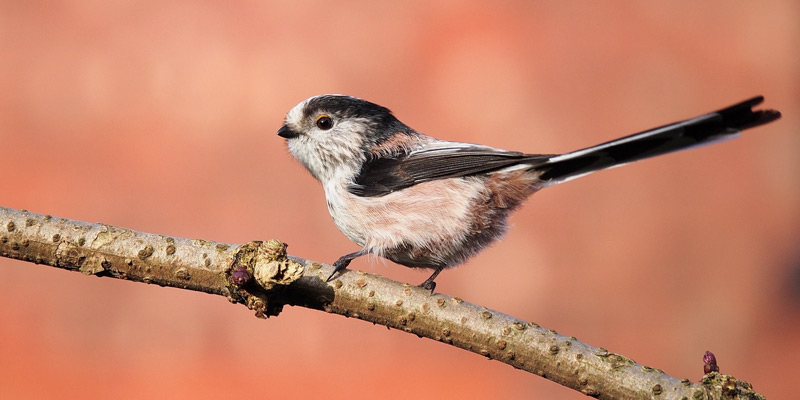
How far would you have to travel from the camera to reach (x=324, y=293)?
71.2 inches

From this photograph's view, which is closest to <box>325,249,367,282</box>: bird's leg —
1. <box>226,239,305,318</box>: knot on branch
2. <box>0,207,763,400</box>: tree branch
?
<box>0,207,763,400</box>: tree branch

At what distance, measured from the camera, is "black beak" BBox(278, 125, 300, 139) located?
9.12ft

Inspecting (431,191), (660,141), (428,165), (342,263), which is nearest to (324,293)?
(342,263)

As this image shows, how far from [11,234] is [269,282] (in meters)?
0.71

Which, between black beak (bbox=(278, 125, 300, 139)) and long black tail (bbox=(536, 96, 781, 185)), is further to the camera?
black beak (bbox=(278, 125, 300, 139))

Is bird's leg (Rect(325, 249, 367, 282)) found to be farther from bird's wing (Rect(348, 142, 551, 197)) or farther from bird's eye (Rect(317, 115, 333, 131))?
bird's eye (Rect(317, 115, 333, 131))

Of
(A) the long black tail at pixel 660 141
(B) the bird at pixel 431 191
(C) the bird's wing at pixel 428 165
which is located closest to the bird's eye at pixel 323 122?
(B) the bird at pixel 431 191

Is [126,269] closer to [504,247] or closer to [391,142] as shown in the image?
[391,142]

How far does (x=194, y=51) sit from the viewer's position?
5.67m

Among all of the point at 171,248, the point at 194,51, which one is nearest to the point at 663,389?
the point at 171,248

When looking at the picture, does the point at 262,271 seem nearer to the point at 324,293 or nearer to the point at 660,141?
the point at 324,293

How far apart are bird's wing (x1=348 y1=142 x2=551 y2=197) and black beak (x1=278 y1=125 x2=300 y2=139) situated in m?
0.37

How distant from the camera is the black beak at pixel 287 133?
2780 mm

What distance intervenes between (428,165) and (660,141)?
909mm
